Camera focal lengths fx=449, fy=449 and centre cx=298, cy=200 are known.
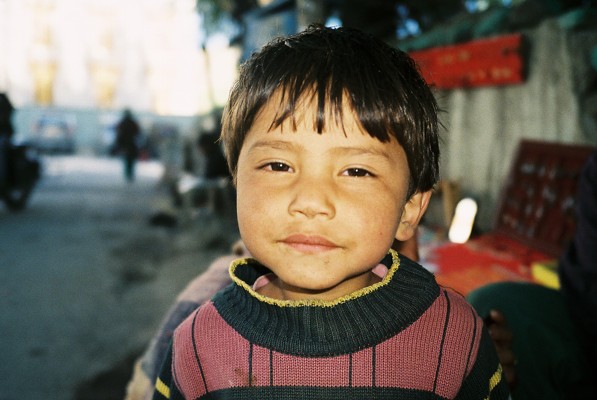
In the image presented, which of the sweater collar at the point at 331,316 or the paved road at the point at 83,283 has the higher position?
the sweater collar at the point at 331,316

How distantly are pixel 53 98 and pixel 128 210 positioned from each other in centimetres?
2145

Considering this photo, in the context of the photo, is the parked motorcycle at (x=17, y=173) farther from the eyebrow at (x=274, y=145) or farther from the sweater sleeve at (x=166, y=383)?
the eyebrow at (x=274, y=145)

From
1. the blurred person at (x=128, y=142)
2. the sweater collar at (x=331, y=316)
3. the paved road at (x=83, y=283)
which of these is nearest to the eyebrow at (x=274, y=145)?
the sweater collar at (x=331, y=316)

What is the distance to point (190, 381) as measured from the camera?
108cm

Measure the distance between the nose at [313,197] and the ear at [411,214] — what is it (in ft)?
1.02

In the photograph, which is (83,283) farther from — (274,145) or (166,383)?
(274,145)

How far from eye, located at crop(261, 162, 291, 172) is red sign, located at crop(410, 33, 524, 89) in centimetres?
351

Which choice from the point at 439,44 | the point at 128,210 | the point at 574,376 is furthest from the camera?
the point at 128,210

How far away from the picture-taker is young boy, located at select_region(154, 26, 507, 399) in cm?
101

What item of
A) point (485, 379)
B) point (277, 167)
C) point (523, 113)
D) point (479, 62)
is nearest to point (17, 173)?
point (479, 62)

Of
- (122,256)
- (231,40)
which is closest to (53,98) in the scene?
(231,40)

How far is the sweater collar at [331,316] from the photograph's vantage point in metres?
1.03

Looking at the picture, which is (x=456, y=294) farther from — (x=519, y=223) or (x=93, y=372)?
(x=93, y=372)

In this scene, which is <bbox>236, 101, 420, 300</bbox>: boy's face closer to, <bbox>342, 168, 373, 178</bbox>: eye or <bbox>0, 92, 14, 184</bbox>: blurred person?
<bbox>342, 168, 373, 178</bbox>: eye
